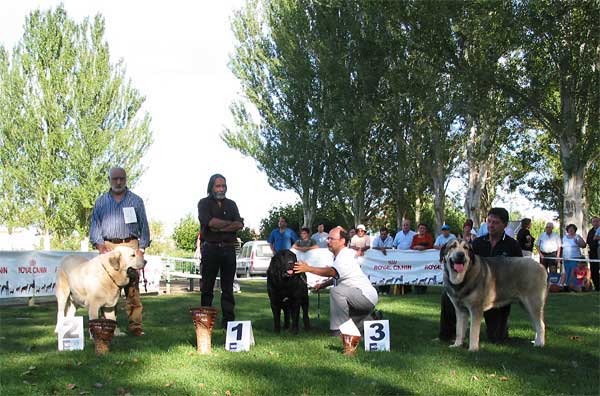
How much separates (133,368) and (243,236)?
3570 centimetres

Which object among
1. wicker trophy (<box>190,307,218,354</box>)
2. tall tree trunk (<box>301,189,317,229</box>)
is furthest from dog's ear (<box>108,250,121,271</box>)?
tall tree trunk (<box>301,189,317,229</box>)

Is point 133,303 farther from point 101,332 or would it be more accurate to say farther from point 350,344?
point 350,344

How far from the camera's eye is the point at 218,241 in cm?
792

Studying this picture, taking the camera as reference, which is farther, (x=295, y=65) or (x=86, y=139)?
(x=86, y=139)

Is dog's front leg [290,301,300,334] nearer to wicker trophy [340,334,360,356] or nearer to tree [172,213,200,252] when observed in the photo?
wicker trophy [340,334,360,356]

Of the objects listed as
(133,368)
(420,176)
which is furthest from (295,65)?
(133,368)

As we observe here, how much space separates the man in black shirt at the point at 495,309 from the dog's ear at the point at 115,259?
3706 millimetres

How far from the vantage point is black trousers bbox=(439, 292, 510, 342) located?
23.5ft

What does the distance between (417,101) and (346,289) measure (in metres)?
16.2

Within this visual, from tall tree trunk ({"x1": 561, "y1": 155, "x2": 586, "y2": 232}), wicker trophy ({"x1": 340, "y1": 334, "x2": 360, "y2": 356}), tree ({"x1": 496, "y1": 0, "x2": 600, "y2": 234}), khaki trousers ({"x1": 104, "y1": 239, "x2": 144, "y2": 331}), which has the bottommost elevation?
wicker trophy ({"x1": 340, "y1": 334, "x2": 360, "y2": 356})

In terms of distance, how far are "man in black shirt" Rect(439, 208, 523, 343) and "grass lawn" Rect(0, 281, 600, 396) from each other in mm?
216

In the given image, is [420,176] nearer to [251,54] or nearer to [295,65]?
[295,65]

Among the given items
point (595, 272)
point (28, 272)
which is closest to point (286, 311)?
point (28, 272)

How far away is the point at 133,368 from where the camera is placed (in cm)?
551
